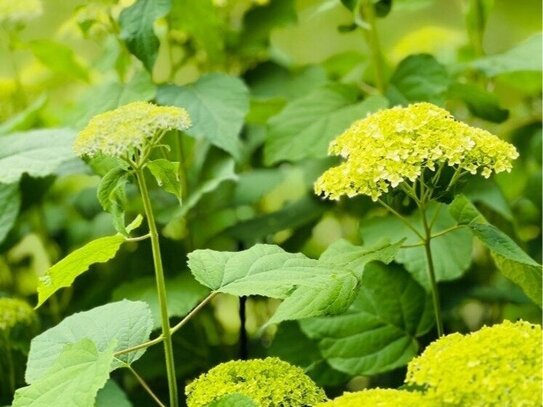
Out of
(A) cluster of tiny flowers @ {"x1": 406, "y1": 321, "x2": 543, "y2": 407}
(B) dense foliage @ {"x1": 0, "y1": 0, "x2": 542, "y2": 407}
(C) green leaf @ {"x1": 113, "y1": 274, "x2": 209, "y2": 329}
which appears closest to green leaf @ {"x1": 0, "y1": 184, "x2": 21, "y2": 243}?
(B) dense foliage @ {"x1": 0, "y1": 0, "x2": 542, "y2": 407}

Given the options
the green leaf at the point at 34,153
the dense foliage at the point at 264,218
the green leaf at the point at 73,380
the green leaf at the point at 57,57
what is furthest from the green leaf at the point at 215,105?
the green leaf at the point at 73,380

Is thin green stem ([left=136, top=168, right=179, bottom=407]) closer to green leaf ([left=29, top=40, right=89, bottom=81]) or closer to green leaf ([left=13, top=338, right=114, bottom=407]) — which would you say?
green leaf ([left=13, top=338, right=114, bottom=407])

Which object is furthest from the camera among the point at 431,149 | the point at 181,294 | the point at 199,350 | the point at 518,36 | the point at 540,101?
the point at 518,36

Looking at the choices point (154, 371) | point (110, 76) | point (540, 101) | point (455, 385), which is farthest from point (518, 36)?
point (455, 385)

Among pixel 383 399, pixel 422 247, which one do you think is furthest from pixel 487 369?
pixel 422 247

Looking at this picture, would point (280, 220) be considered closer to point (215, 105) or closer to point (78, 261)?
point (215, 105)

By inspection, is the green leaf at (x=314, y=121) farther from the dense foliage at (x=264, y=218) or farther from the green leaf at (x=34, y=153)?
the green leaf at (x=34, y=153)

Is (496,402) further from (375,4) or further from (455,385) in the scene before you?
(375,4)
